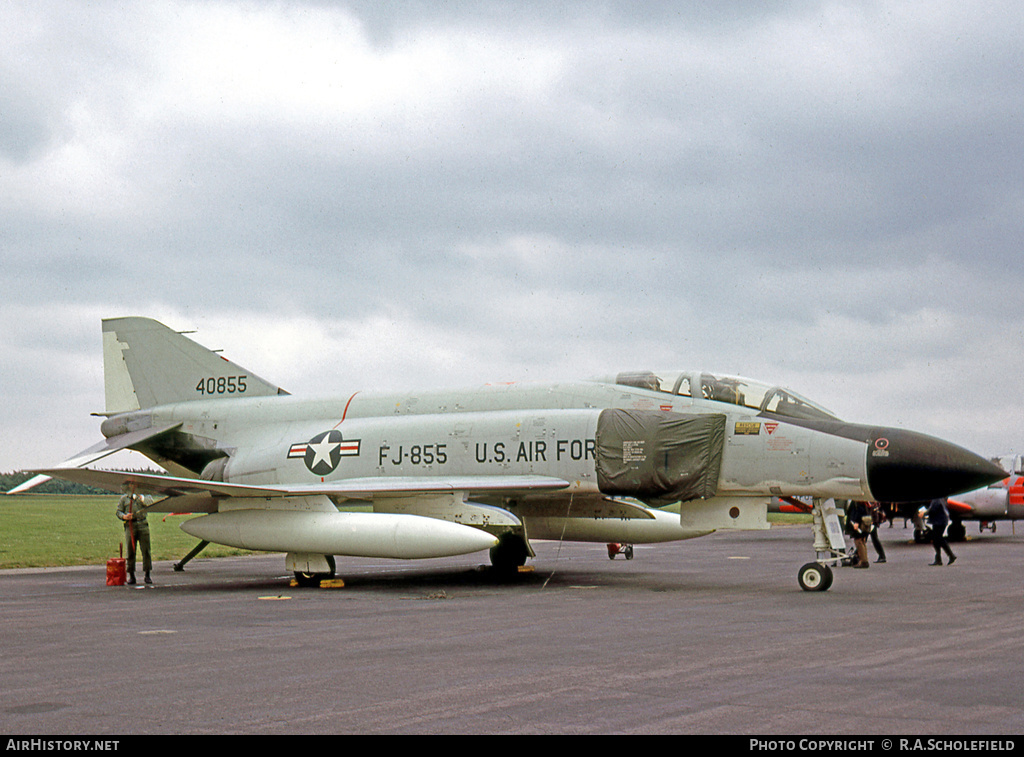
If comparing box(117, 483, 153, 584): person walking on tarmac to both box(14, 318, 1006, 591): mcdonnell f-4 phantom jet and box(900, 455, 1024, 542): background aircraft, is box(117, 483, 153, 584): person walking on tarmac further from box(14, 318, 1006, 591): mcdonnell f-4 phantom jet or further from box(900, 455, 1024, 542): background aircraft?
box(900, 455, 1024, 542): background aircraft

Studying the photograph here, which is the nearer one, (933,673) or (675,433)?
(933,673)

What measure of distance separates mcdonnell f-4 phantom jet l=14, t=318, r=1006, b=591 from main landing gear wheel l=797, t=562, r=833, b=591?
3cm

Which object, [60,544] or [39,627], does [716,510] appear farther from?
[60,544]

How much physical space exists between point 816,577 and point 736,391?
121 inches

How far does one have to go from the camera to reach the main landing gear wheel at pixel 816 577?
13750mm

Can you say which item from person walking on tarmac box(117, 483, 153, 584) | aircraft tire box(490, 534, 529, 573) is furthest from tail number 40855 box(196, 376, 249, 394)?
aircraft tire box(490, 534, 529, 573)

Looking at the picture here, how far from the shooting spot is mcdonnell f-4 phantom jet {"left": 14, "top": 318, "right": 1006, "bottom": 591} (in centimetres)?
1407

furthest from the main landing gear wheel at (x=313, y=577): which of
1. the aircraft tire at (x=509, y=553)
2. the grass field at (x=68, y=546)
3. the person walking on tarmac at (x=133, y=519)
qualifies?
the grass field at (x=68, y=546)

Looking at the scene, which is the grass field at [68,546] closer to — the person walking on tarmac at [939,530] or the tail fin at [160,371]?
the tail fin at [160,371]

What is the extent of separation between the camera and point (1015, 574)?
683 inches

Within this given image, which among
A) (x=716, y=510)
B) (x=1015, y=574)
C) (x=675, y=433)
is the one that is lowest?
(x=1015, y=574)

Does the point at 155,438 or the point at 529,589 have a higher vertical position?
the point at 155,438
